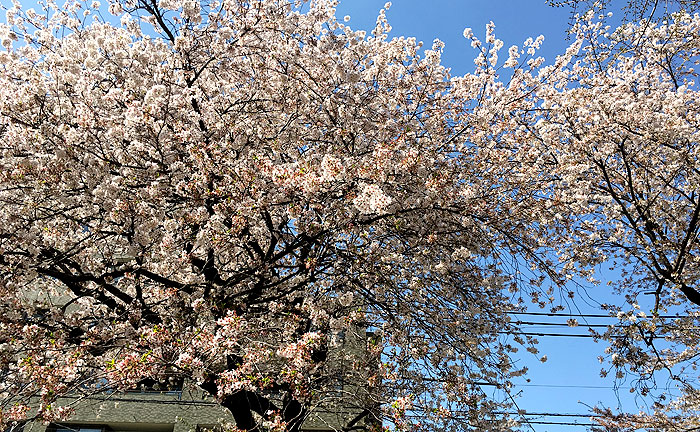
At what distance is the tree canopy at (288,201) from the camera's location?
21.5ft

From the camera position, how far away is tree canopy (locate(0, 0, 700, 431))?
6562 mm

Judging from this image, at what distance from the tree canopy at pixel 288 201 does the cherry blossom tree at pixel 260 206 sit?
1.8 inches

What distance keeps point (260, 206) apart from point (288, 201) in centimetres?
38

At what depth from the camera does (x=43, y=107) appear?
22.7 feet

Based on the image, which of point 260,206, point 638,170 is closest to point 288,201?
point 260,206

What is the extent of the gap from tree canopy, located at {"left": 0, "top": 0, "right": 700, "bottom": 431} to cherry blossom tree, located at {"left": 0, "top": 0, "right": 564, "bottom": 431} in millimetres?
46

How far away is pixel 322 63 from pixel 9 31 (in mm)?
4967

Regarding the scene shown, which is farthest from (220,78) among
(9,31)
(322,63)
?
(9,31)

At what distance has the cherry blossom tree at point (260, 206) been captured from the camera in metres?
6.55

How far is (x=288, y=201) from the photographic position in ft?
21.7

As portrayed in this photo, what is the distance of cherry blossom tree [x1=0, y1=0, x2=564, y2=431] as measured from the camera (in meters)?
6.55

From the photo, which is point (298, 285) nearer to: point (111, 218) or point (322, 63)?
point (111, 218)

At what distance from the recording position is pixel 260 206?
652 cm

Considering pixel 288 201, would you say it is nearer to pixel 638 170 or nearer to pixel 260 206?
pixel 260 206
